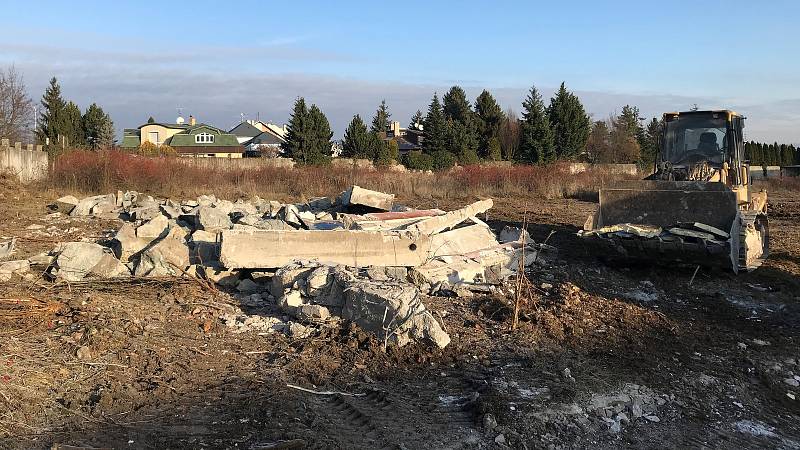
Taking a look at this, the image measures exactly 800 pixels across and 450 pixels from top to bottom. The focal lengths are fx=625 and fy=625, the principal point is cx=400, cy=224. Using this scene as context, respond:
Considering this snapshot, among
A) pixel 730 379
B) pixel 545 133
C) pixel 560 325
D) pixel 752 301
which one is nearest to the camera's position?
pixel 730 379

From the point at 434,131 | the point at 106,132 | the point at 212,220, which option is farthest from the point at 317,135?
the point at 212,220

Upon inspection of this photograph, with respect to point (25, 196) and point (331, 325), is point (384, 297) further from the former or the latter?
point (25, 196)

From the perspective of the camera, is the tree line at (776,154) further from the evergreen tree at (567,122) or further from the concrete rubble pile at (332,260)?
the concrete rubble pile at (332,260)

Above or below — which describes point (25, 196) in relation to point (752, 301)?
above

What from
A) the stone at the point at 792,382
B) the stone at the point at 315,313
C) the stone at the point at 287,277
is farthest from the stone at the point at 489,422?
the stone at the point at 287,277

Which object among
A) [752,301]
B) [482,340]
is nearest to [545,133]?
[752,301]

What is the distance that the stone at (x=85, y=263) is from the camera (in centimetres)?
811

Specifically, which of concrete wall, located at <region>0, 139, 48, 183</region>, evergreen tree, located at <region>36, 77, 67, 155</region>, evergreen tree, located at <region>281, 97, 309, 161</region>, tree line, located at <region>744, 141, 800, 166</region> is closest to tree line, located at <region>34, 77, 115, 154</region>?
evergreen tree, located at <region>36, 77, 67, 155</region>

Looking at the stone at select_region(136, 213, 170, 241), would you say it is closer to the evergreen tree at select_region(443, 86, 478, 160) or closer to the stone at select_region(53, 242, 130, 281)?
the stone at select_region(53, 242, 130, 281)

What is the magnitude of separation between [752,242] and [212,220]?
27.2ft

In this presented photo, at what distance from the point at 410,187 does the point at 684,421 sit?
1955cm

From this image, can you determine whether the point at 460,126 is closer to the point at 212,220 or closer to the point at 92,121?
the point at 92,121

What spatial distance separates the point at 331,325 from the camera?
6.40 meters

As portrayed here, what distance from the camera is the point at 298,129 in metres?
38.3
